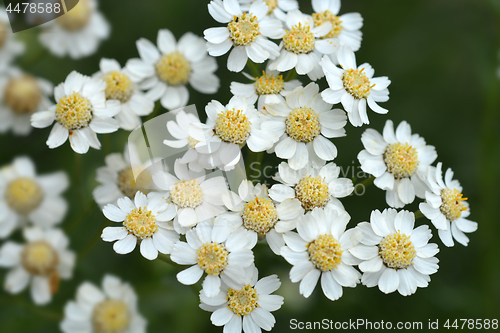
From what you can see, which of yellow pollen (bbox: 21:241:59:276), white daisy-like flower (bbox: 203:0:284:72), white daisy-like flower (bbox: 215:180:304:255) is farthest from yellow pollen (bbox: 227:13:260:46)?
yellow pollen (bbox: 21:241:59:276)

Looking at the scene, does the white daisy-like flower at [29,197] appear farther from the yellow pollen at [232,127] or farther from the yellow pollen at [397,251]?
the yellow pollen at [397,251]

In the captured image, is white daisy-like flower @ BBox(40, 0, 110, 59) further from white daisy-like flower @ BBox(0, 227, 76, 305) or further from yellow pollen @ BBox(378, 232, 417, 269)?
yellow pollen @ BBox(378, 232, 417, 269)

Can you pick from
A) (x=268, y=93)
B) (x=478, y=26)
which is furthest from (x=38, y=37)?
(x=478, y=26)

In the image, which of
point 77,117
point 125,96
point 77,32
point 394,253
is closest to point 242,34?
point 125,96

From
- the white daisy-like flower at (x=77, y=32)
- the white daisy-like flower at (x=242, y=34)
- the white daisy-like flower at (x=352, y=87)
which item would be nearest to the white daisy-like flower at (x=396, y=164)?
the white daisy-like flower at (x=352, y=87)

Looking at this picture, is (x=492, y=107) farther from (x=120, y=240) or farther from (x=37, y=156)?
(x=37, y=156)

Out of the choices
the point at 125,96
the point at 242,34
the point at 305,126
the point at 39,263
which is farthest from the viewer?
the point at 39,263

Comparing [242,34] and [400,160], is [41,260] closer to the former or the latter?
[242,34]
